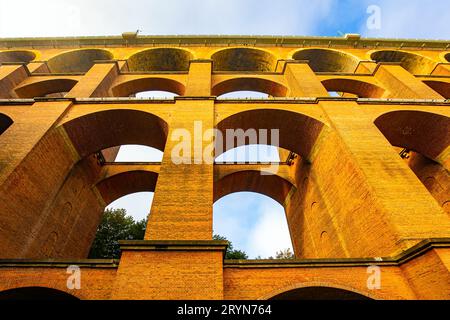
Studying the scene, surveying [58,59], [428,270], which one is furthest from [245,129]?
[58,59]

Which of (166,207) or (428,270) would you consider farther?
(166,207)

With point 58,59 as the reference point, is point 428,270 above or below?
below

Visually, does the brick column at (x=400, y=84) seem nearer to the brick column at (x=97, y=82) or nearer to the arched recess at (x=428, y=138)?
the arched recess at (x=428, y=138)

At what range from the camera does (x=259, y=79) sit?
13883 millimetres

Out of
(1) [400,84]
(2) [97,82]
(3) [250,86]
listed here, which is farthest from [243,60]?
(2) [97,82]

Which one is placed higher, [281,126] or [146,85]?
[146,85]

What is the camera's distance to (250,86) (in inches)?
567

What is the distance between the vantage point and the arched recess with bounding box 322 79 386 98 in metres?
14.1

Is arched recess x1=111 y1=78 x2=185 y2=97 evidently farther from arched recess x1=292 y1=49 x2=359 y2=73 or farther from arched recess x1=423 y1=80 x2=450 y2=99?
arched recess x1=423 y1=80 x2=450 y2=99

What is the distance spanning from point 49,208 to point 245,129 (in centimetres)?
742

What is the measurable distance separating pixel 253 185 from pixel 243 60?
29.8ft

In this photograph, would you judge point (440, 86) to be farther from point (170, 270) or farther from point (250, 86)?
point (170, 270)

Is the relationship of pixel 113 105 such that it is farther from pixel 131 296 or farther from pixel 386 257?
pixel 386 257
